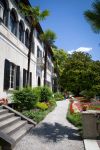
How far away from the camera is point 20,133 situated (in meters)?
10.1

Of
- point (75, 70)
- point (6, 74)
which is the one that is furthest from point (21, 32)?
point (75, 70)

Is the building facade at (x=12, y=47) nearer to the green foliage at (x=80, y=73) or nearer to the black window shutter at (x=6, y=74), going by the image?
the black window shutter at (x=6, y=74)

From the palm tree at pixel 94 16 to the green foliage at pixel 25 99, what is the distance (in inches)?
234

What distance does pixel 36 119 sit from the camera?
13445 millimetres

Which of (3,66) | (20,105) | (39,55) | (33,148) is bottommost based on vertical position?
(33,148)

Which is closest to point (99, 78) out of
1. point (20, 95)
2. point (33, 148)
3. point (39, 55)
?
point (39, 55)

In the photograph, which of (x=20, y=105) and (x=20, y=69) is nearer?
(x=20, y=105)

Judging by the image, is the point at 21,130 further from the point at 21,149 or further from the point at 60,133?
the point at 21,149

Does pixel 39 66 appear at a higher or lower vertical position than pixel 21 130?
higher

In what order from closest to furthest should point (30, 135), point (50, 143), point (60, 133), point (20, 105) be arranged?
point (50, 143), point (30, 135), point (60, 133), point (20, 105)

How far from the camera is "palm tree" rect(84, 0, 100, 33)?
12.2 meters

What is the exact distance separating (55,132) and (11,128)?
2315 millimetres

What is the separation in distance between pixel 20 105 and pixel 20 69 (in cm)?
595

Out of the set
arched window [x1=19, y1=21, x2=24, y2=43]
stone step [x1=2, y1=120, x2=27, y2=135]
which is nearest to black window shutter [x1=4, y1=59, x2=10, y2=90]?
stone step [x1=2, y1=120, x2=27, y2=135]
